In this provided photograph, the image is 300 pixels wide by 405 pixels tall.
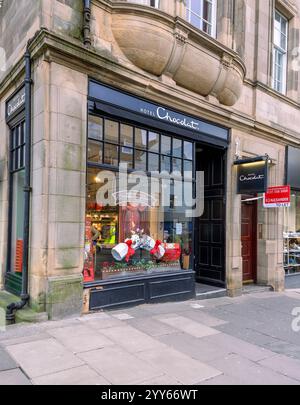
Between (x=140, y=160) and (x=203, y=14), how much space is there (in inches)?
171

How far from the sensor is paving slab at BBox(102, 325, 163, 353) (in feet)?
16.3

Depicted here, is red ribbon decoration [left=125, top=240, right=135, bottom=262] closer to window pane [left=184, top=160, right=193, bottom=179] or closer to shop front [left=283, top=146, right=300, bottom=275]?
window pane [left=184, top=160, right=193, bottom=179]

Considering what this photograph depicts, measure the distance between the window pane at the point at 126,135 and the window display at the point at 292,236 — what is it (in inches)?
270

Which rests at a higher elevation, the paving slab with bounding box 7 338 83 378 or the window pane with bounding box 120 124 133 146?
the window pane with bounding box 120 124 133 146

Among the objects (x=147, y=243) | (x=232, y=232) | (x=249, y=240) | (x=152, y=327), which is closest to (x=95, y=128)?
(x=147, y=243)

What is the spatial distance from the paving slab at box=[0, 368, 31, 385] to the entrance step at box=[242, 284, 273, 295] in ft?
23.4

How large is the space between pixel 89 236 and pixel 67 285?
1103 mm

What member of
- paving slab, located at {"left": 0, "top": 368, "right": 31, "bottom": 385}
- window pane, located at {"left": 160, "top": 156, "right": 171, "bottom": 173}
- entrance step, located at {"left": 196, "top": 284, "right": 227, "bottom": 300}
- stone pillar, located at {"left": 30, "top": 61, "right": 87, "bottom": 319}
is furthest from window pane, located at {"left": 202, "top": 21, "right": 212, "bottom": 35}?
paving slab, located at {"left": 0, "top": 368, "right": 31, "bottom": 385}

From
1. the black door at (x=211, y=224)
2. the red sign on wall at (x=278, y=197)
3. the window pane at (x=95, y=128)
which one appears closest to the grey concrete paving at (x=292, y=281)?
the red sign on wall at (x=278, y=197)

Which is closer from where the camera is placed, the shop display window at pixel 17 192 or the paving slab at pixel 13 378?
the paving slab at pixel 13 378

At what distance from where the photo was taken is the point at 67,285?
6.08m

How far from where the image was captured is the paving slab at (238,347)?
5.01 m

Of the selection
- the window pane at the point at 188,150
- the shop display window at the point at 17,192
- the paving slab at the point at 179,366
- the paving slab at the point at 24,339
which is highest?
the window pane at the point at 188,150

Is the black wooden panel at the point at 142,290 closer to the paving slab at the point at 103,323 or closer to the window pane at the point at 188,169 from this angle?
the paving slab at the point at 103,323
